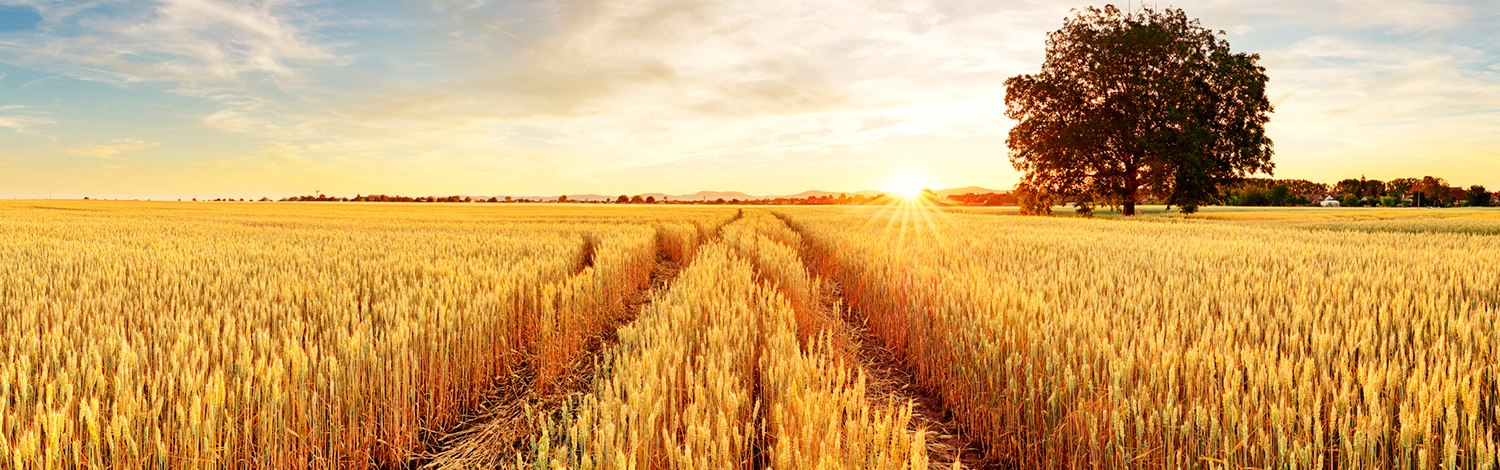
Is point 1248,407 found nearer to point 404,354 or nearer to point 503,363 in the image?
point 404,354

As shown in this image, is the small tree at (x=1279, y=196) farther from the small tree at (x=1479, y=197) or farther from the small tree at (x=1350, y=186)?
the small tree at (x=1350, y=186)

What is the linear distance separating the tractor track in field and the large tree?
27.7 metres

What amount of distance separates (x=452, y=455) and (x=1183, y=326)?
160 inches

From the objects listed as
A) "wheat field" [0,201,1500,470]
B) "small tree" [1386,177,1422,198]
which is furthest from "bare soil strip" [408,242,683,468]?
"small tree" [1386,177,1422,198]

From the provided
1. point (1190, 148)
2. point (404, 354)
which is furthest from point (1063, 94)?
point (404, 354)

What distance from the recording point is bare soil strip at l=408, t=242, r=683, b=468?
9.84ft

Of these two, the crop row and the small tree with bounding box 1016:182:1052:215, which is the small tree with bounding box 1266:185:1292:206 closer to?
the small tree with bounding box 1016:182:1052:215

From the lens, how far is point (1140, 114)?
29.2m

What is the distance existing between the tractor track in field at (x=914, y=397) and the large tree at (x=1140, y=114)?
2771 cm

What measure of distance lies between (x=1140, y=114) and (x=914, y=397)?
32.0 m

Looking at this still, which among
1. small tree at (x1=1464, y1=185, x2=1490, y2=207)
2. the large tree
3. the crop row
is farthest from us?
small tree at (x1=1464, y1=185, x2=1490, y2=207)

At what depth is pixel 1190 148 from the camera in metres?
26.2

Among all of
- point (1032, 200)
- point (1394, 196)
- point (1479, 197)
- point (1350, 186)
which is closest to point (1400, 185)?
point (1350, 186)

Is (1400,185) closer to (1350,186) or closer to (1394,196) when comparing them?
(1350,186)
